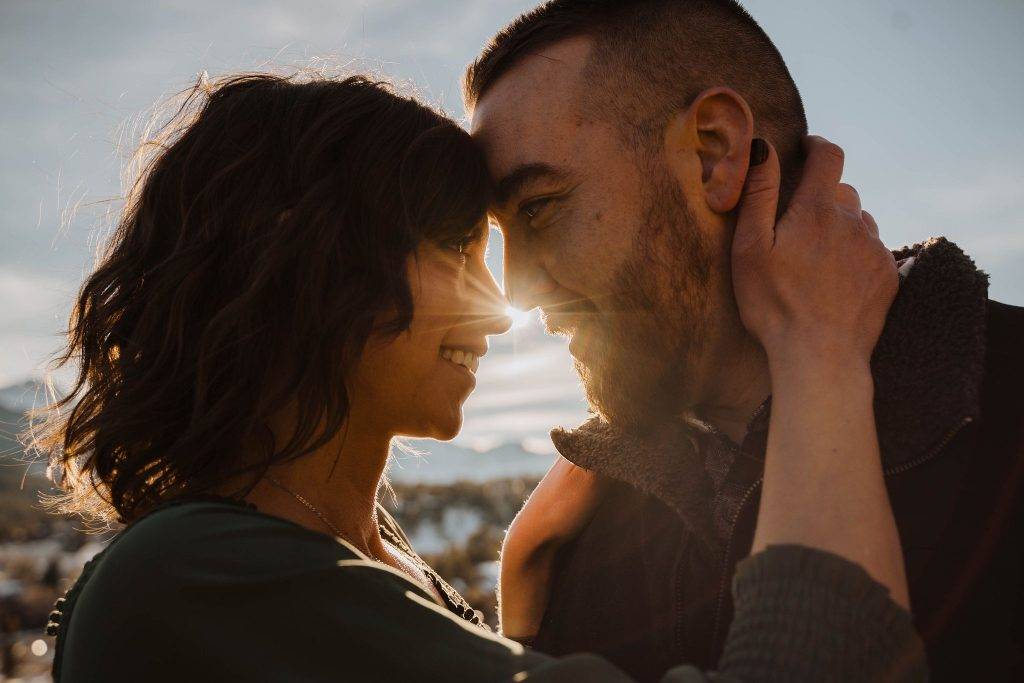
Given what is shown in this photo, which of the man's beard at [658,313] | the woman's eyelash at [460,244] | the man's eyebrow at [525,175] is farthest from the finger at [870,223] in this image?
the woman's eyelash at [460,244]

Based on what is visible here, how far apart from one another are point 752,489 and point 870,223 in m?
0.80

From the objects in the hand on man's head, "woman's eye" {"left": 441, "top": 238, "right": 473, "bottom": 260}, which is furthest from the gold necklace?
the hand on man's head

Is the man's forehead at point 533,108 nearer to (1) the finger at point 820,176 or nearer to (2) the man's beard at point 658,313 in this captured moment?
(2) the man's beard at point 658,313

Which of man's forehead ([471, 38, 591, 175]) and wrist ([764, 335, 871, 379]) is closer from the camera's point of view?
wrist ([764, 335, 871, 379])

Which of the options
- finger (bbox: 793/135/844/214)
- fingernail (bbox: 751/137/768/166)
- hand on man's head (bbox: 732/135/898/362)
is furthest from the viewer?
fingernail (bbox: 751/137/768/166)

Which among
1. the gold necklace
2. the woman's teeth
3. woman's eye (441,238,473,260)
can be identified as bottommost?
the gold necklace

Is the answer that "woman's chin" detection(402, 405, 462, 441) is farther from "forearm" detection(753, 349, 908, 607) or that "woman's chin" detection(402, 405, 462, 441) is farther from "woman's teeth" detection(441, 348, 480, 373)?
"forearm" detection(753, 349, 908, 607)

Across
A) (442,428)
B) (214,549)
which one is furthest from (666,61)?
(214,549)

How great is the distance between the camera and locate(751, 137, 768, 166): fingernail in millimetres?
2139

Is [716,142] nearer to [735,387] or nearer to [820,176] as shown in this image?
[820,176]

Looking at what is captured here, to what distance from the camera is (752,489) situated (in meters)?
1.78

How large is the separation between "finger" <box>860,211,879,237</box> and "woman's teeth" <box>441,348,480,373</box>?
1127 millimetres

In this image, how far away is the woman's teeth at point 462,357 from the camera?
79.5 inches

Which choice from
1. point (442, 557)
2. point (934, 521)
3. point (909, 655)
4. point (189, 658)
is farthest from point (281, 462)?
point (442, 557)
